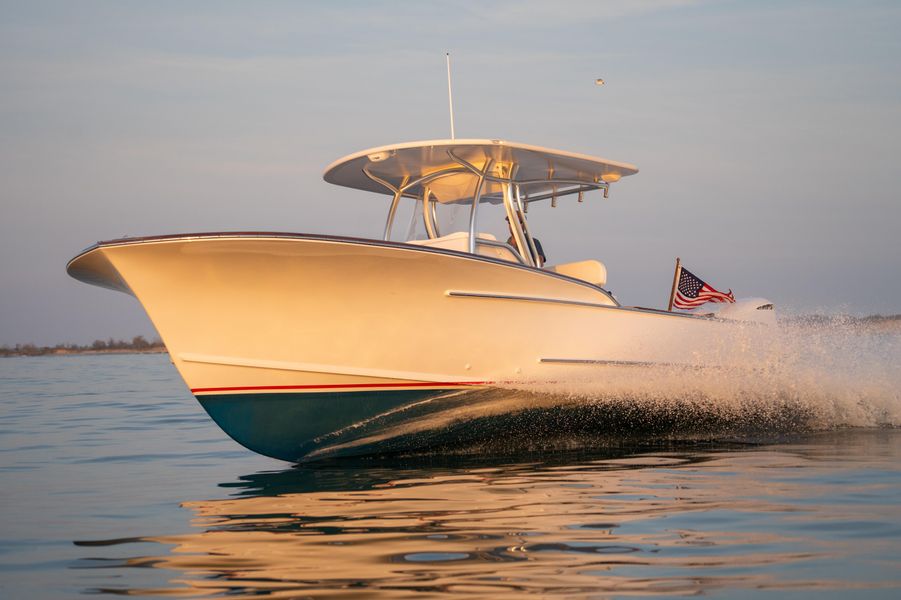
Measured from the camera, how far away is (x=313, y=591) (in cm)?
358

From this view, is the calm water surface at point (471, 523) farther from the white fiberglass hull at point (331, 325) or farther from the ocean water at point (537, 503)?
the white fiberglass hull at point (331, 325)

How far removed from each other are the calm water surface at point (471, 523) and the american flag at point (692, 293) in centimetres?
203

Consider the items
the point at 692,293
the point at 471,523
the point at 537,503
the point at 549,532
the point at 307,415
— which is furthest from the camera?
the point at 692,293

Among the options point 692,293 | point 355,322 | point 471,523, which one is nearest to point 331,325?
point 355,322

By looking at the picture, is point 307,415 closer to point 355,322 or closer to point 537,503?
point 355,322

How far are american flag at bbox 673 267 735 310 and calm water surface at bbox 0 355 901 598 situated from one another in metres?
2.03

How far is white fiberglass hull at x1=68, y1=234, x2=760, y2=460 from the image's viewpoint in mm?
6922

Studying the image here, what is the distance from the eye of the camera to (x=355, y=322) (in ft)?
23.7

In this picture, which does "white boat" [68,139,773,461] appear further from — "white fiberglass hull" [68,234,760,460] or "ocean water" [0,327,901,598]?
"ocean water" [0,327,901,598]

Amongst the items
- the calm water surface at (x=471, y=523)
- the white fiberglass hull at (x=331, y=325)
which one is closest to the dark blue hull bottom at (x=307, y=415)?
the white fiberglass hull at (x=331, y=325)

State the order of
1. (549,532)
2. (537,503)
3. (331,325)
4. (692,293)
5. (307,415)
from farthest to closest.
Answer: (692,293) → (307,415) → (331,325) → (537,503) → (549,532)

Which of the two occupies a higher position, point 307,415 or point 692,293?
point 692,293

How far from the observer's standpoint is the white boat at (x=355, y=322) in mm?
6941

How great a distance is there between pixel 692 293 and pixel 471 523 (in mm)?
6114
